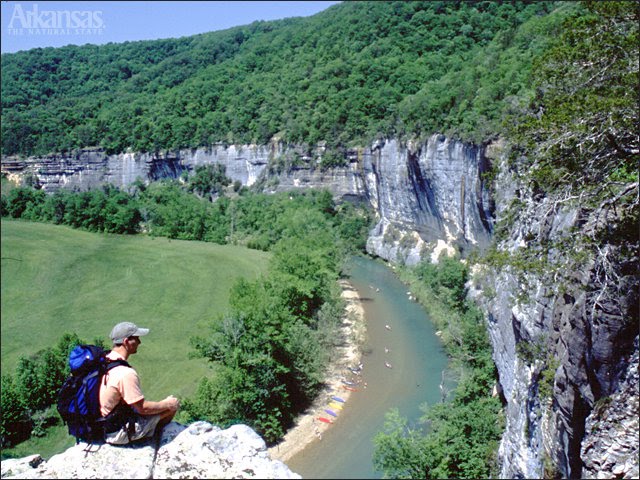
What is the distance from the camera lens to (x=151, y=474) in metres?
4.90

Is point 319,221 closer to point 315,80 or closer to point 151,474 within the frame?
point 315,80

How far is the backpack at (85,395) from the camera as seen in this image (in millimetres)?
5008

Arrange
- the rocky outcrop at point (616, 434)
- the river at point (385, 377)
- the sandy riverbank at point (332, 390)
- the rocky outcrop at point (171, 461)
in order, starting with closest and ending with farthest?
the rocky outcrop at point (171, 461) < the rocky outcrop at point (616, 434) < the river at point (385, 377) < the sandy riverbank at point (332, 390)

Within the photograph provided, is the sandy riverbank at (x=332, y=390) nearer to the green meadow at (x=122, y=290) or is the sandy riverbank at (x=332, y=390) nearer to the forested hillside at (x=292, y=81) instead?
the green meadow at (x=122, y=290)

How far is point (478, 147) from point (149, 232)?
51.6 m

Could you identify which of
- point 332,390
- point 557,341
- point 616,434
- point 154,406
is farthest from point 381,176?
point 154,406

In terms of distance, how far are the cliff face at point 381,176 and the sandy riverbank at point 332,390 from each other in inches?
418

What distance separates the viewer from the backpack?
5008mm

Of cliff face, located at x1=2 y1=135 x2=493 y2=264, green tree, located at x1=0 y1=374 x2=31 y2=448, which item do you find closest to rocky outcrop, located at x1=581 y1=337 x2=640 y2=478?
cliff face, located at x1=2 y1=135 x2=493 y2=264

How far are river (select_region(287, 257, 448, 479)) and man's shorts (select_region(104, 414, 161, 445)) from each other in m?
8.42

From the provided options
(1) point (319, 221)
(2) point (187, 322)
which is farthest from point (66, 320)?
(1) point (319, 221)

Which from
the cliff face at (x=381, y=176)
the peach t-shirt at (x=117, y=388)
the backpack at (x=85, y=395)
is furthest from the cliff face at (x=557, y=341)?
the backpack at (x=85, y=395)

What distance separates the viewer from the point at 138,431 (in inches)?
204

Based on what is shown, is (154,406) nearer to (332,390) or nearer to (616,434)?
(616,434)
